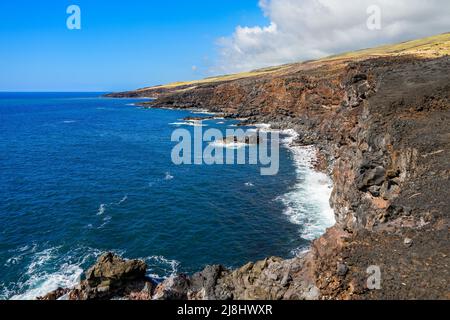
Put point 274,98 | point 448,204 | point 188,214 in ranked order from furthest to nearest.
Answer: point 274,98 → point 188,214 → point 448,204

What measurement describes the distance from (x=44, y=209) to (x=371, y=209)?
41660 millimetres

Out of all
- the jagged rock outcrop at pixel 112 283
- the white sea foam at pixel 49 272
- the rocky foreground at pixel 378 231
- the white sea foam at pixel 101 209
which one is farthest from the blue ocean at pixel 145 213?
the rocky foreground at pixel 378 231

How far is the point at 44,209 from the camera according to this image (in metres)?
48.0

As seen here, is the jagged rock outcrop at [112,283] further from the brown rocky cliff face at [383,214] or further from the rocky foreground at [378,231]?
the brown rocky cliff face at [383,214]

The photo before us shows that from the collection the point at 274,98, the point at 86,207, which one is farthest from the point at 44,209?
the point at 274,98

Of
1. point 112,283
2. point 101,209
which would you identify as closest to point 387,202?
point 112,283

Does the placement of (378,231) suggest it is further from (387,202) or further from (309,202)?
(309,202)

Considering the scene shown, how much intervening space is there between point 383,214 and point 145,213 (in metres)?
31.2

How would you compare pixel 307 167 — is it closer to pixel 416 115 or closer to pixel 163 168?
pixel 163 168

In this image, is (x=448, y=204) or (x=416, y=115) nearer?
(x=448, y=204)

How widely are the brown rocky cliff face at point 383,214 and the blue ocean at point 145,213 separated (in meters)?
8.54

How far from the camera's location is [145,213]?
46875mm

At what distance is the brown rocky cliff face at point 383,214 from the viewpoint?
728 inches
